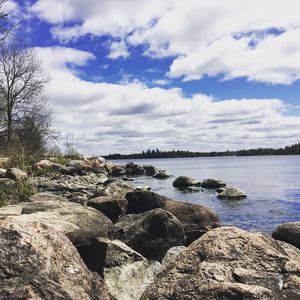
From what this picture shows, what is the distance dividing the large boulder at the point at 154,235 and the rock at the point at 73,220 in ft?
4.58

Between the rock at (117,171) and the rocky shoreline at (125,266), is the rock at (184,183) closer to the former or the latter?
the rock at (117,171)

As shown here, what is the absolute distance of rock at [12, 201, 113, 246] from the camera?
6.65m

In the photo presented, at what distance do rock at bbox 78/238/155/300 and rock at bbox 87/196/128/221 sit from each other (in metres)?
5.67

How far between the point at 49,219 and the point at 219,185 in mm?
26451

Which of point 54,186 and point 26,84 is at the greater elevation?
point 26,84

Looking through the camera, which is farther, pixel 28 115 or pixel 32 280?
pixel 28 115

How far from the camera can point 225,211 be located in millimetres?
20031

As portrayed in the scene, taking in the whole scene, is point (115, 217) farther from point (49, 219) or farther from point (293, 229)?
point (49, 219)

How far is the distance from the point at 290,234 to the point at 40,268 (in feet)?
28.4

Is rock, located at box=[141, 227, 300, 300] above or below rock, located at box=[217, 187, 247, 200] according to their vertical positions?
above

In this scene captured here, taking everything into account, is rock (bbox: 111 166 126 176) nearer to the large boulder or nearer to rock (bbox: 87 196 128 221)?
rock (bbox: 87 196 128 221)

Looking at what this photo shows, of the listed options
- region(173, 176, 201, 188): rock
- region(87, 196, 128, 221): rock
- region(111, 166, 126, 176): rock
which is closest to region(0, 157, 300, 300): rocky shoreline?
region(87, 196, 128, 221): rock

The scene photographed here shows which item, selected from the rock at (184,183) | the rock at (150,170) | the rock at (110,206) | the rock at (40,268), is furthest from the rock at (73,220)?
the rock at (150,170)

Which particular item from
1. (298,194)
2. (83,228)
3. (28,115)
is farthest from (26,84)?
(83,228)
